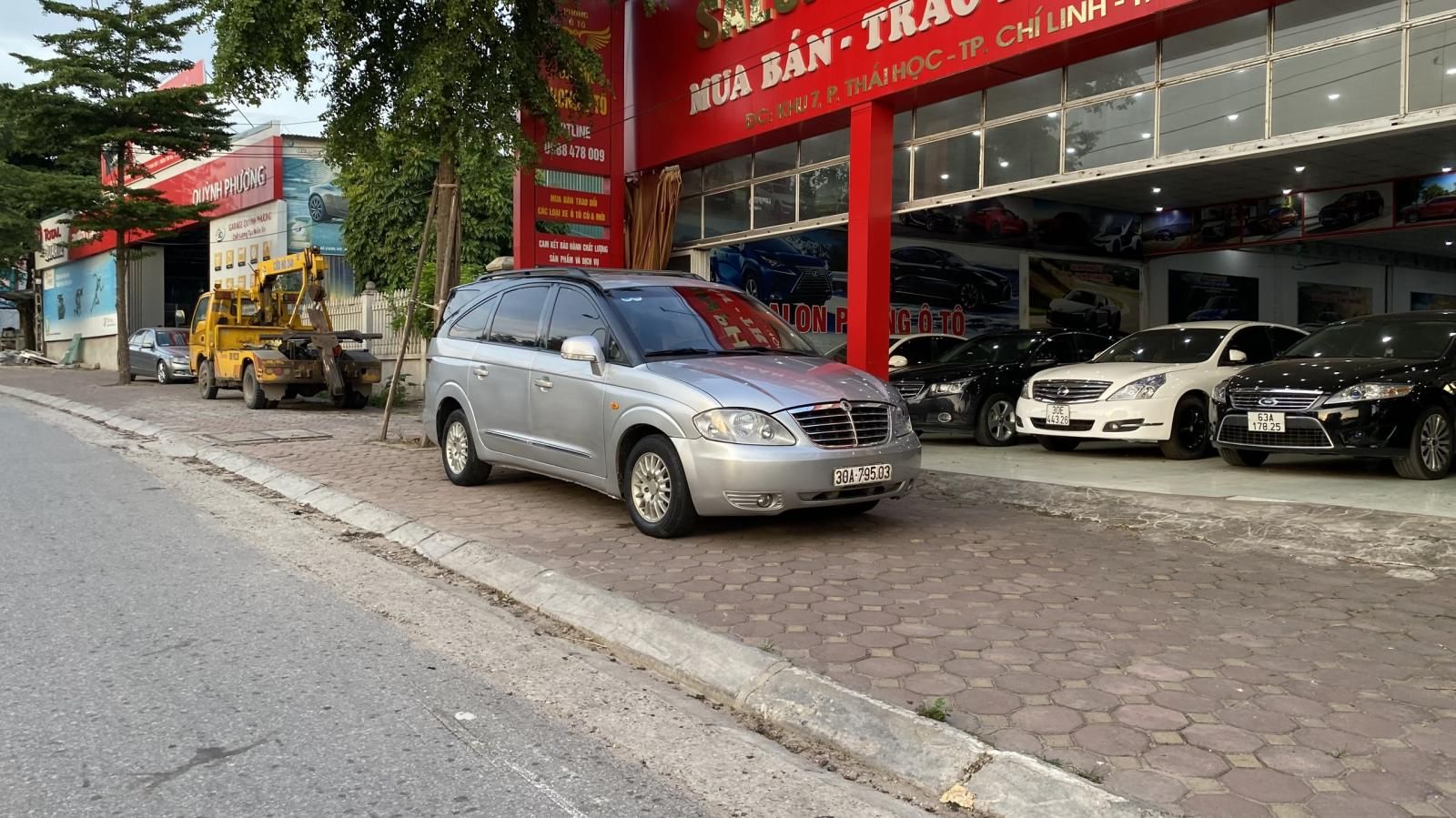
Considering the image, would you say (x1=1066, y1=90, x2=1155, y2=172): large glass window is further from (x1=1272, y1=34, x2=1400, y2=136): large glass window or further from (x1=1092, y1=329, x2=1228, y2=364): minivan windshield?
(x1=1092, y1=329, x2=1228, y2=364): minivan windshield

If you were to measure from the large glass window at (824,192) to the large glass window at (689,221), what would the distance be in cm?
253

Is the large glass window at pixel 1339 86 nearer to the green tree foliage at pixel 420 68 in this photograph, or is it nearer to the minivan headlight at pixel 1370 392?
the minivan headlight at pixel 1370 392

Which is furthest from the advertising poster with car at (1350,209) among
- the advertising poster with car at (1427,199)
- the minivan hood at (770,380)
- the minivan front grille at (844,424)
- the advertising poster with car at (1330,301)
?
the minivan front grille at (844,424)

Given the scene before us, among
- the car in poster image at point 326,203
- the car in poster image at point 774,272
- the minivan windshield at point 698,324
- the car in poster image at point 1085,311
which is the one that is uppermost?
the car in poster image at point 326,203

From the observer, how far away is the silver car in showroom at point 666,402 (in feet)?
21.3

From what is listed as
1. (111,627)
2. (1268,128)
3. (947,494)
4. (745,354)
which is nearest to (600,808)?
(111,627)

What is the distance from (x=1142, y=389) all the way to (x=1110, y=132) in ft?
10.2

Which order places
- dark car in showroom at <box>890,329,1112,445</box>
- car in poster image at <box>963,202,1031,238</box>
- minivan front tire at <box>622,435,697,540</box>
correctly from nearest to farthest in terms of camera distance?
minivan front tire at <box>622,435,697,540</box>, dark car in showroom at <box>890,329,1112,445</box>, car in poster image at <box>963,202,1031,238</box>

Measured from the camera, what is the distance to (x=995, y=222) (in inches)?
869

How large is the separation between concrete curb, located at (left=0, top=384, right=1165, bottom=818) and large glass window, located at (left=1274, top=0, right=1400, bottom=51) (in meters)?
9.00

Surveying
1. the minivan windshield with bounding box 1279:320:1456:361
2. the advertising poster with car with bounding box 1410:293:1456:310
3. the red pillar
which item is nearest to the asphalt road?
the red pillar

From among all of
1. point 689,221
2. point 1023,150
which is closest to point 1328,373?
point 1023,150

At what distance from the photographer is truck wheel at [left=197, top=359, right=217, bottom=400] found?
20.6 m

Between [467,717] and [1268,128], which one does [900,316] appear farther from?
[467,717]
